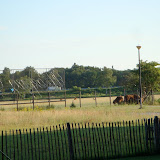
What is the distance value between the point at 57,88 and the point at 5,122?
69.1 ft

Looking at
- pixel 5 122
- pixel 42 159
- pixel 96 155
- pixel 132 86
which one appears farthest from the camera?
pixel 132 86

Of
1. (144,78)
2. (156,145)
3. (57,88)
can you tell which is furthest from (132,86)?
(156,145)

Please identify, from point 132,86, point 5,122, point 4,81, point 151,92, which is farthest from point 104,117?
point 4,81

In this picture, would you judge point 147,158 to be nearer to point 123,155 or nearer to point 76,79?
point 123,155

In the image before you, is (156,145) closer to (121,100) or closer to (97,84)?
(121,100)

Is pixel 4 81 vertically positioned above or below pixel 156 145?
above

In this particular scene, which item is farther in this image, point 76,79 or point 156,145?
point 76,79

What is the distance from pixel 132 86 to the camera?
1849 inches

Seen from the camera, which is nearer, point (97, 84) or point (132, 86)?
point (132, 86)

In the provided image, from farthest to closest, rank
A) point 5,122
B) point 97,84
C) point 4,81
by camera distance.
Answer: point 97,84, point 4,81, point 5,122

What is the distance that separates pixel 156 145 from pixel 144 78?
30029 mm

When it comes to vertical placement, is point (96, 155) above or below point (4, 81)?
below

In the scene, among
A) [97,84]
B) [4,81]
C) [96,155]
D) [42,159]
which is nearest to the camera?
[42,159]

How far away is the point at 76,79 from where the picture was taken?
118m
